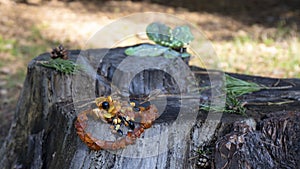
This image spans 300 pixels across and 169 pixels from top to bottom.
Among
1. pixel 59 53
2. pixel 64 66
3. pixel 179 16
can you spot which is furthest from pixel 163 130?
pixel 179 16

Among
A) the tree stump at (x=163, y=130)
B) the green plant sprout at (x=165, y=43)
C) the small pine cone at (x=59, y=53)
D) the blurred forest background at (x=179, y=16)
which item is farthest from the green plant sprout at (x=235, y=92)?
the blurred forest background at (x=179, y=16)

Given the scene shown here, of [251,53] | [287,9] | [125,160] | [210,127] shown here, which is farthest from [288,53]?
[125,160]

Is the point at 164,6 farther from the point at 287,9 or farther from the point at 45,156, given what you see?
the point at 45,156

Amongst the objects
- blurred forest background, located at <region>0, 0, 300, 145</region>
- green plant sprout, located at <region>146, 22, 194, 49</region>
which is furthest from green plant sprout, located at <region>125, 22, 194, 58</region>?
blurred forest background, located at <region>0, 0, 300, 145</region>

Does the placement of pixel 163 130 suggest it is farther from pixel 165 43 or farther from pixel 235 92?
pixel 165 43

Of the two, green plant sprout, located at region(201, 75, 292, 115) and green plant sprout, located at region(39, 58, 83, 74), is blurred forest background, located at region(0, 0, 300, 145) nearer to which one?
green plant sprout, located at region(39, 58, 83, 74)

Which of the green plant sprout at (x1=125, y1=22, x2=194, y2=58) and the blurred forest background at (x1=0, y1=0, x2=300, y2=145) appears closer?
the green plant sprout at (x1=125, y1=22, x2=194, y2=58)

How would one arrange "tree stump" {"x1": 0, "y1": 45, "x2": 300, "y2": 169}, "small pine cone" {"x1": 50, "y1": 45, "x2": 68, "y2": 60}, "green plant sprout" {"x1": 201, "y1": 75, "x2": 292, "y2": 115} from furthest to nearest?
"small pine cone" {"x1": 50, "y1": 45, "x2": 68, "y2": 60} → "green plant sprout" {"x1": 201, "y1": 75, "x2": 292, "y2": 115} → "tree stump" {"x1": 0, "y1": 45, "x2": 300, "y2": 169}
